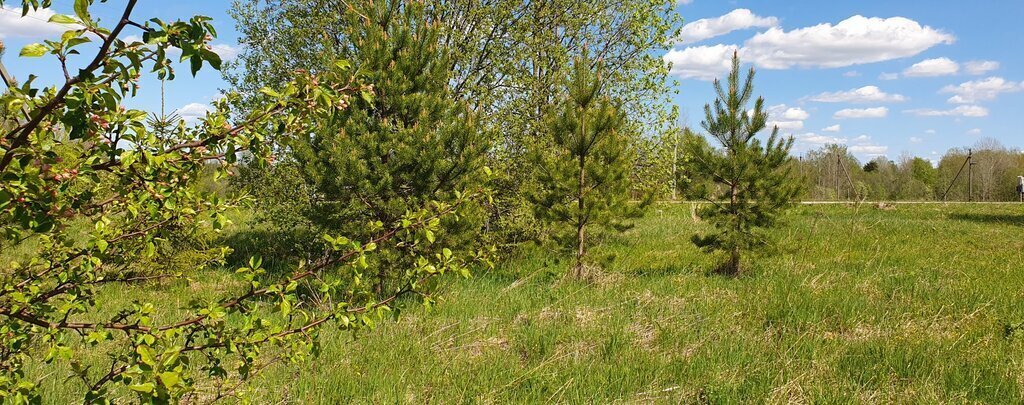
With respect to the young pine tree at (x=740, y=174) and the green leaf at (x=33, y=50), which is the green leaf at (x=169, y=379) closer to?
the green leaf at (x=33, y=50)

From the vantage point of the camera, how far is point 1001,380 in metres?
4.45

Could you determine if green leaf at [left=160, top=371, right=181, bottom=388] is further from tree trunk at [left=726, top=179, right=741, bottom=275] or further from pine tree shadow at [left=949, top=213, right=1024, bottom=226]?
pine tree shadow at [left=949, top=213, right=1024, bottom=226]

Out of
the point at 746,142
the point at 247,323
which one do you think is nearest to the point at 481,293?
the point at 746,142

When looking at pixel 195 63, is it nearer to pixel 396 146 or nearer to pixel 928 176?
pixel 396 146

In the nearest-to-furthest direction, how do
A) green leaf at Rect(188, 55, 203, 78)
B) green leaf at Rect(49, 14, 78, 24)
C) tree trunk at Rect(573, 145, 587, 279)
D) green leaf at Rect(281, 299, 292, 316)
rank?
green leaf at Rect(49, 14, 78, 24), green leaf at Rect(188, 55, 203, 78), green leaf at Rect(281, 299, 292, 316), tree trunk at Rect(573, 145, 587, 279)

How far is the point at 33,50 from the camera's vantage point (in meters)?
1.55

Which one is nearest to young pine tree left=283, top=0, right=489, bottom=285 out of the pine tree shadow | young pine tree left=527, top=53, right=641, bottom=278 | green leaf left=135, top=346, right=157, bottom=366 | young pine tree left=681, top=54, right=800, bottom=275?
young pine tree left=527, top=53, right=641, bottom=278

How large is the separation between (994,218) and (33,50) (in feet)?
69.5

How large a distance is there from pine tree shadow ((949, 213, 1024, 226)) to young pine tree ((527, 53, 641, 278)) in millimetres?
13166

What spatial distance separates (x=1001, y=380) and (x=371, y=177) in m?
5.90

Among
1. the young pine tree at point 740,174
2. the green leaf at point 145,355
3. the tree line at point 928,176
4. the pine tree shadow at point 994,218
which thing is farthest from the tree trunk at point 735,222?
the tree line at point 928,176

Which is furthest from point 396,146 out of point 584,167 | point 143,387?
point 143,387

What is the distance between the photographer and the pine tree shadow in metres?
16.3

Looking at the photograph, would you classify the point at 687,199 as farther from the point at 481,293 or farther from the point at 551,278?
the point at 481,293
